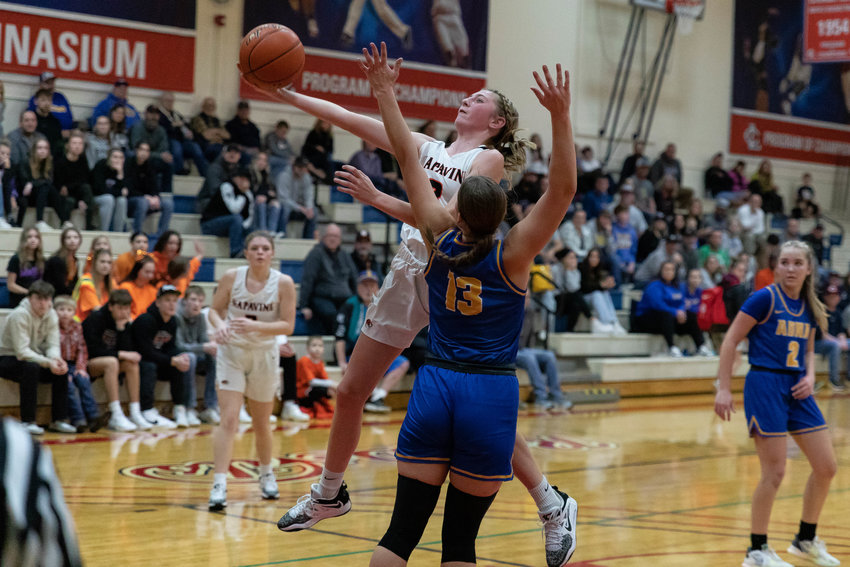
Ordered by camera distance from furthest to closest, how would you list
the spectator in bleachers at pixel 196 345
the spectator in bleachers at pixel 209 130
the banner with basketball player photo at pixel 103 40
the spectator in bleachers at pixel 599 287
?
the spectator in bleachers at pixel 599 287, the spectator in bleachers at pixel 209 130, the banner with basketball player photo at pixel 103 40, the spectator in bleachers at pixel 196 345

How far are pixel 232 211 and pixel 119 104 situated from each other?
1898mm

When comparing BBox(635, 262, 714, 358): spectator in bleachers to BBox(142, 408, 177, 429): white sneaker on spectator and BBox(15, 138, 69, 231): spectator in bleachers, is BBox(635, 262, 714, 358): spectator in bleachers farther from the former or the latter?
BBox(15, 138, 69, 231): spectator in bleachers

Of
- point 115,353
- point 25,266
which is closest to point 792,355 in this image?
point 115,353

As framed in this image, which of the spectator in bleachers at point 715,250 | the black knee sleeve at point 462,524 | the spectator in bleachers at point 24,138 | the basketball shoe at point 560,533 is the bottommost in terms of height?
the basketball shoe at point 560,533

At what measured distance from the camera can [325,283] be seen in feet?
38.1

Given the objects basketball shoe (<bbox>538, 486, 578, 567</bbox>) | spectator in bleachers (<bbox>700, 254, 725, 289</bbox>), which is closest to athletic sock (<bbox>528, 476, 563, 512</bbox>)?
basketball shoe (<bbox>538, 486, 578, 567</bbox>)

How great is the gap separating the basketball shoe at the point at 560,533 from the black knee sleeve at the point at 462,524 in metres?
0.90

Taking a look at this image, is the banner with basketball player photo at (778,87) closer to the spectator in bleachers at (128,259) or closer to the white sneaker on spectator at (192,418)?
the spectator in bleachers at (128,259)

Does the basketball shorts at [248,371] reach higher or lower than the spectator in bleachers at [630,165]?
lower

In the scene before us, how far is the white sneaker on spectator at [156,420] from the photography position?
9.51m

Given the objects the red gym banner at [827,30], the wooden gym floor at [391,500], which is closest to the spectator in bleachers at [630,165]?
the red gym banner at [827,30]

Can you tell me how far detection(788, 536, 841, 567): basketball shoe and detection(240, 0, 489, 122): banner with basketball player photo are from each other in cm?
1005

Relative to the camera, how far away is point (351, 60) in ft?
49.4

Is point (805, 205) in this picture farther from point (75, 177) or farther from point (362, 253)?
point (75, 177)
